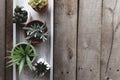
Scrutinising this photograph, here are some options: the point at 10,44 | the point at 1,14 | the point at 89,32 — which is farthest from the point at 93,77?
the point at 1,14

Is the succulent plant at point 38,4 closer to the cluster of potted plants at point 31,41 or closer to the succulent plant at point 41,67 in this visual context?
the cluster of potted plants at point 31,41

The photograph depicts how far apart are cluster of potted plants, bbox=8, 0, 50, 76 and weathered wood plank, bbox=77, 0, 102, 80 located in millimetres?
196

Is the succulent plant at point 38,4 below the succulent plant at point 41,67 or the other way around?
the other way around

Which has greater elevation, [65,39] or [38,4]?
[38,4]

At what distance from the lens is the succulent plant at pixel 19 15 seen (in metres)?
1.51

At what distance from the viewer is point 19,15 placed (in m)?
1.51

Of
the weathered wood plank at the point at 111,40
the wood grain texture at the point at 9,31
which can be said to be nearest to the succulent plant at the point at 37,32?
the wood grain texture at the point at 9,31

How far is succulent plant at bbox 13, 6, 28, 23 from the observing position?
151 cm

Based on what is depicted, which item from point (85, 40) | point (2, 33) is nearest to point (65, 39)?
point (85, 40)

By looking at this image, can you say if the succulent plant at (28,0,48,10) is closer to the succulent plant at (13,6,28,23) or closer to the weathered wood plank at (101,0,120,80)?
the succulent plant at (13,6,28,23)

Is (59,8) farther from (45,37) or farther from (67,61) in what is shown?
(67,61)

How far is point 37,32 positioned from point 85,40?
0.28 m

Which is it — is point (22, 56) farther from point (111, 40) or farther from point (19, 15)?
point (111, 40)

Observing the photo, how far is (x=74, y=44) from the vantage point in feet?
5.02
